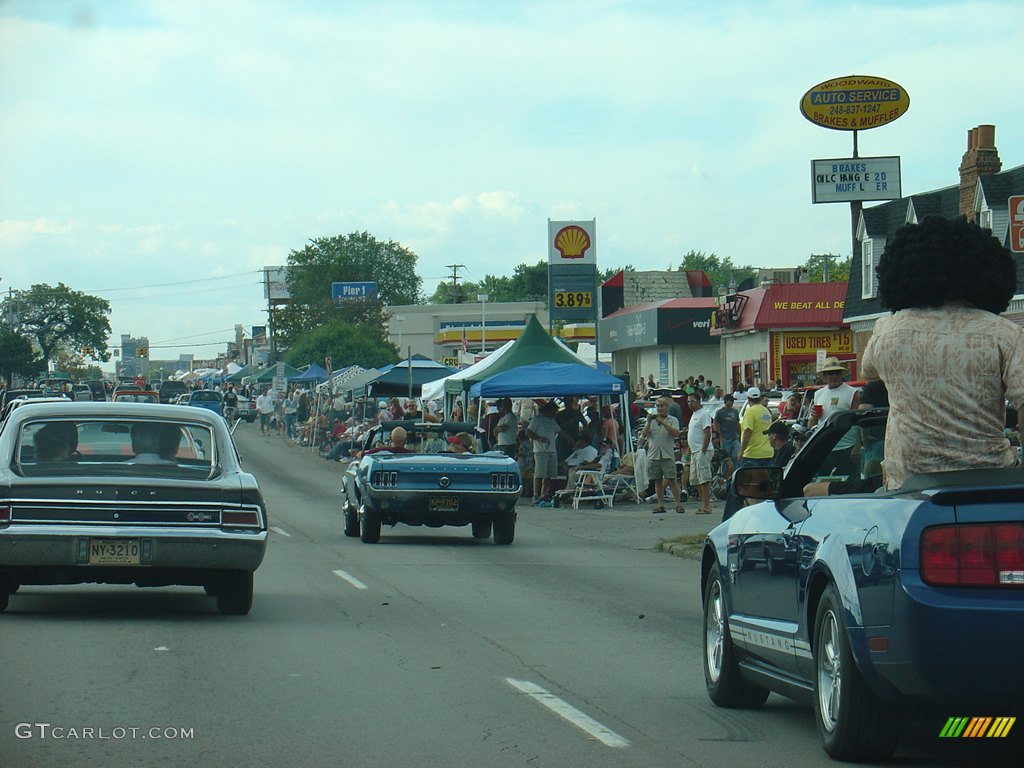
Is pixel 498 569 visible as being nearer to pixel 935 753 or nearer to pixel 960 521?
pixel 935 753

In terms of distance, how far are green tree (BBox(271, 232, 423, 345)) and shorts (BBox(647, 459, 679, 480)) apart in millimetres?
98140

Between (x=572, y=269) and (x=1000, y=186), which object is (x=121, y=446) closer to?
(x=1000, y=186)

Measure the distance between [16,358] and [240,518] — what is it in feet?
363

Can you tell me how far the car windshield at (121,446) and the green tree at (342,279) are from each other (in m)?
110

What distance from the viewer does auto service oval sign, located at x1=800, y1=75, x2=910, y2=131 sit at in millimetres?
31422

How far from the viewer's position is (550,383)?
27734 mm

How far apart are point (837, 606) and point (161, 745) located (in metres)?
2.93

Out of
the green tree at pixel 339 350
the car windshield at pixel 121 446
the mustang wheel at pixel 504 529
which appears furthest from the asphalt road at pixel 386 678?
the green tree at pixel 339 350

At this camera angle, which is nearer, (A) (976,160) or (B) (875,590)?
(B) (875,590)

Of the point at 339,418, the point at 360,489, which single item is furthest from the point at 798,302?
the point at 360,489

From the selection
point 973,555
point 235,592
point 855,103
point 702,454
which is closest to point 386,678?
point 235,592

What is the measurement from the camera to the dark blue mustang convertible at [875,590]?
215 inches

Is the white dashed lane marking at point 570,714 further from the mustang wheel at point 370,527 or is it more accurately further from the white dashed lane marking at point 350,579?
the mustang wheel at point 370,527

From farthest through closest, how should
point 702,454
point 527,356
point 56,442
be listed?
point 527,356
point 702,454
point 56,442
